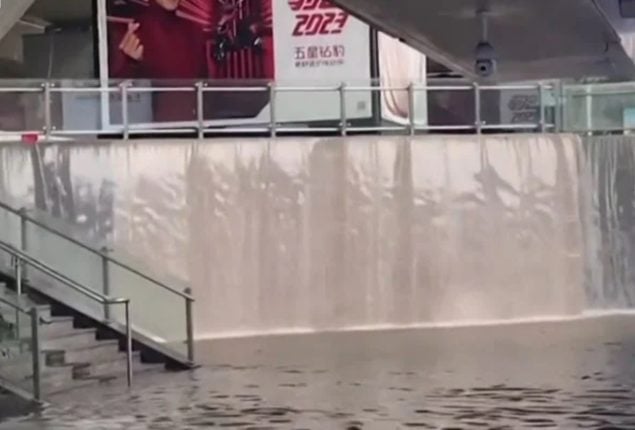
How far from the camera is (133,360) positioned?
15609 millimetres

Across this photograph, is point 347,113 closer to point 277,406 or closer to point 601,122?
point 601,122

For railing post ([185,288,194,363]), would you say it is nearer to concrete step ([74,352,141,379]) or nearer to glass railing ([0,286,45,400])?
concrete step ([74,352,141,379])

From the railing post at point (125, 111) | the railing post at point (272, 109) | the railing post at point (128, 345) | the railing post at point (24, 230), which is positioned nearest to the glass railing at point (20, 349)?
the railing post at point (128, 345)

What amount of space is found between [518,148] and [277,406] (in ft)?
33.4

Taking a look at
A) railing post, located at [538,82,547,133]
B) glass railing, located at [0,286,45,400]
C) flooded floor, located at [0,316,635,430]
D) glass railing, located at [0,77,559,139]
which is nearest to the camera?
flooded floor, located at [0,316,635,430]

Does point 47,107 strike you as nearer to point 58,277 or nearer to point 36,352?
point 58,277

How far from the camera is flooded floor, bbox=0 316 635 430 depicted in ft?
37.5

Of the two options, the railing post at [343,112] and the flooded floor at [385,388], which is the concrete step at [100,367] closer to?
the flooded floor at [385,388]

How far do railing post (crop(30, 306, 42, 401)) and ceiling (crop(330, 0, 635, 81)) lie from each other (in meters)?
4.17

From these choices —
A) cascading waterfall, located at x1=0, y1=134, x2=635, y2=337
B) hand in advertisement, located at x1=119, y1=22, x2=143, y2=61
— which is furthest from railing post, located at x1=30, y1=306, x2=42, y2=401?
hand in advertisement, located at x1=119, y1=22, x2=143, y2=61

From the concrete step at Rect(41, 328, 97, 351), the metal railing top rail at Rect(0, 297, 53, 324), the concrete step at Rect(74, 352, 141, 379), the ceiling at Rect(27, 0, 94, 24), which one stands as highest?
the ceiling at Rect(27, 0, 94, 24)

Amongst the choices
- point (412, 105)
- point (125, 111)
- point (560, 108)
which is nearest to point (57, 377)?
point (125, 111)

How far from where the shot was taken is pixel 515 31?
14617mm

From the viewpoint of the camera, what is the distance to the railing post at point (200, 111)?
2053cm
